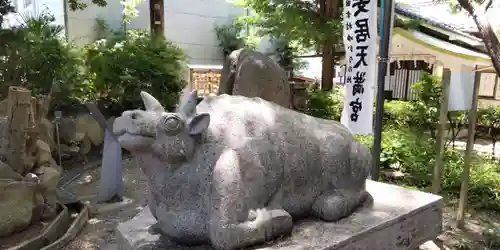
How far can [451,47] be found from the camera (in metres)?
11.0

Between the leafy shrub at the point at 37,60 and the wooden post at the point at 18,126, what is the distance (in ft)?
12.5

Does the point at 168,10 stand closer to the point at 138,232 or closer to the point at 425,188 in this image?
the point at 425,188

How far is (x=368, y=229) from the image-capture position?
2.34m

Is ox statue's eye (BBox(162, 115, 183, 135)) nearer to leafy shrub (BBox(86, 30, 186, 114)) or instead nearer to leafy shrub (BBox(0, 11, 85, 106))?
leafy shrub (BBox(0, 11, 85, 106))

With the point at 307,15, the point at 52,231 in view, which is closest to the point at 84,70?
the point at 307,15

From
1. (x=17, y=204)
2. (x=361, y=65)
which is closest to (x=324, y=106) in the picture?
(x=361, y=65)

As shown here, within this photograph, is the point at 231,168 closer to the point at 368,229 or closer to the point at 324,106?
the point at 368,229

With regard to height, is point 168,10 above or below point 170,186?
above

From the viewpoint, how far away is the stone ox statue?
197 cm

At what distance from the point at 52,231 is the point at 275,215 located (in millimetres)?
3241

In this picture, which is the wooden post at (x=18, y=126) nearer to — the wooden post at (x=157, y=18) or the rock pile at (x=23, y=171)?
the rock pile at (x=23, y=171)

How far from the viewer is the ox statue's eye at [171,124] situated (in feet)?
6.42

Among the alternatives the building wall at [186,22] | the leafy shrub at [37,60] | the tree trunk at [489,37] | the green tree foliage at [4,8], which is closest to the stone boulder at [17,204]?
the leafy shrub at [37,60]

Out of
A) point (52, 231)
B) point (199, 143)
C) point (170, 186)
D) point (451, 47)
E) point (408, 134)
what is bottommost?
point (52, 231)
